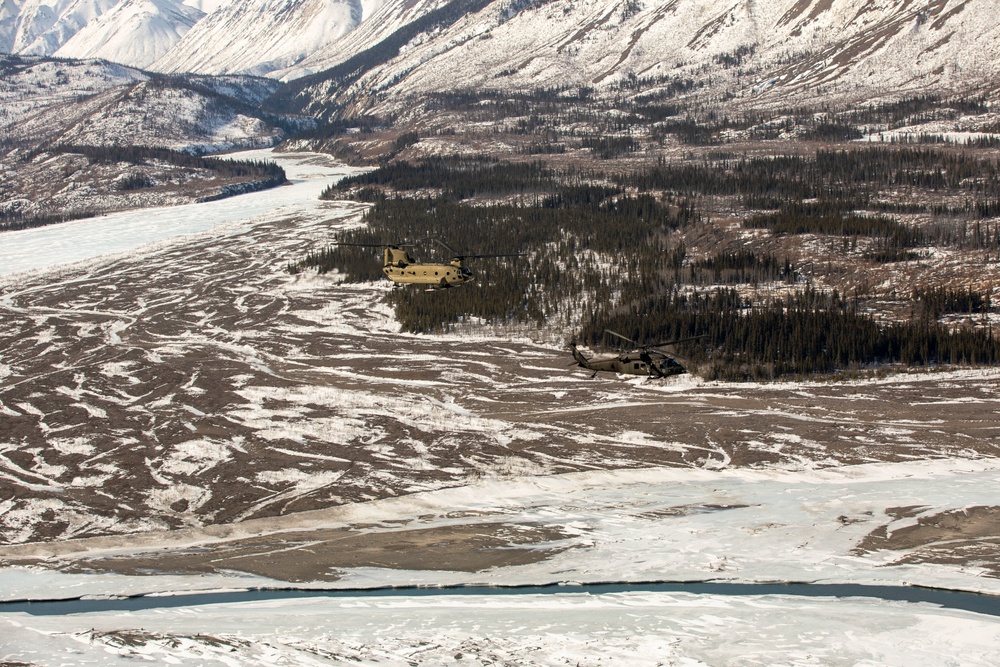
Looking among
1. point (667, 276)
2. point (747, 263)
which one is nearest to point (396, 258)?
point (667, 276)

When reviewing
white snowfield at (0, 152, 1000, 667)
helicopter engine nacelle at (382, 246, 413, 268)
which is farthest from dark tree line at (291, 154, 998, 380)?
helicopter engine nacelle at (382, 246, 413, 268)

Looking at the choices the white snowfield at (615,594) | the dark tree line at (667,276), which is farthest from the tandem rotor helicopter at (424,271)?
the dark tree line at (667,276)

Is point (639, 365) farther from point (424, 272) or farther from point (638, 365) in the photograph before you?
point (424, 272)

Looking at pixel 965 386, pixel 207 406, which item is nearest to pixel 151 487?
pixel 207 406

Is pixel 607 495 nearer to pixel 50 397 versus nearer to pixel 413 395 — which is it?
pixel 413 395

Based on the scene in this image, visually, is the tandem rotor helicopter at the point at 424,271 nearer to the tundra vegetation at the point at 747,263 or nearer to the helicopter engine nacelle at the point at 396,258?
the helicopter engine nacelle at the point at 396,258

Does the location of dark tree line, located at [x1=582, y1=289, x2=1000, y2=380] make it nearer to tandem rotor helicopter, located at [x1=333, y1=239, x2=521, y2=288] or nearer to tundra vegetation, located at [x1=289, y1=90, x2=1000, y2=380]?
tundra vegetation, located at [x1=289, y1=90, x2=1000, y2=380]

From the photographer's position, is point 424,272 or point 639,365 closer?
point 639,365

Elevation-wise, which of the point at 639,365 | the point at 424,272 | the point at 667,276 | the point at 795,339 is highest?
the point at 424,272

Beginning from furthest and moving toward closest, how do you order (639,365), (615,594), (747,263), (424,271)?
(747,263), (424,271), (639,365), (615,594)
